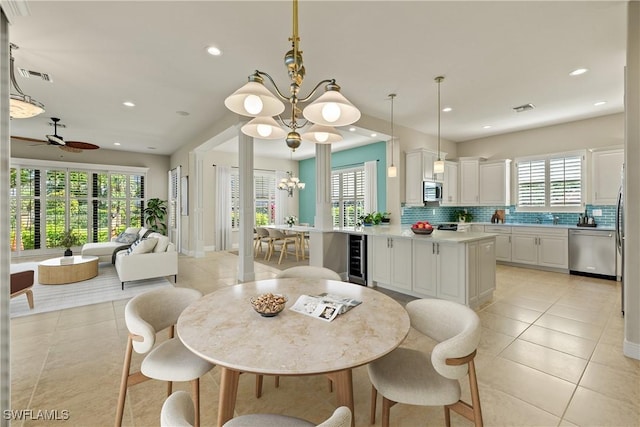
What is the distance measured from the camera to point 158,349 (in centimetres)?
163

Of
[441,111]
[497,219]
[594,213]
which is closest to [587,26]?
[441,111]

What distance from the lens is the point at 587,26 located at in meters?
2.64

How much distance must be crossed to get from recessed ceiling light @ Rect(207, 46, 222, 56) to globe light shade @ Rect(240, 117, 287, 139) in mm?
1579

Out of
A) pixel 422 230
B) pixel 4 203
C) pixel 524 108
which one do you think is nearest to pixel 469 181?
pixel 524 108

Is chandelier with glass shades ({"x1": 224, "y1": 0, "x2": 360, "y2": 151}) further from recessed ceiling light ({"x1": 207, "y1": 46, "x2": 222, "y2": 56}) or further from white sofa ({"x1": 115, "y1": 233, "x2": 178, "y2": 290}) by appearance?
white sofa ({"x1": 115, "y1": 233, "x2": 178, "y2": 290})

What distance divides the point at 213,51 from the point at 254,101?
1.88m

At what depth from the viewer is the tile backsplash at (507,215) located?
17.0ft

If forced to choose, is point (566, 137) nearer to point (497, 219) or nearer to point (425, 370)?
point (497, 219)

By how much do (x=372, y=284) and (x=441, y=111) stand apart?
10.7ft

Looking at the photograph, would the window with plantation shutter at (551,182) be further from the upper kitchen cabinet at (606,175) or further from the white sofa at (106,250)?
the white sofa at (106,250)

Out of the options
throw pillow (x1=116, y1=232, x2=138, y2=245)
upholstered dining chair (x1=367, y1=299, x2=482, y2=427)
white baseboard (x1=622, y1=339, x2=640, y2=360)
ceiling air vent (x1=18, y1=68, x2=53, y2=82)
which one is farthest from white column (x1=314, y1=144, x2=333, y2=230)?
throw pillow (x1=116, y1=232, x2=138, y2=245)

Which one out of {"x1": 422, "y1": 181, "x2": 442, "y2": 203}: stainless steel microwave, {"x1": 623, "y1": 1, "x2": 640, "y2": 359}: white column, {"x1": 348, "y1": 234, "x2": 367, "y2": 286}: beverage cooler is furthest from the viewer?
{"x1": 422, "y1": 181, "x2": 442, "y2": 203}: stainless steel microwave

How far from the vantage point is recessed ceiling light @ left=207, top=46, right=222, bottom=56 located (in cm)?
296

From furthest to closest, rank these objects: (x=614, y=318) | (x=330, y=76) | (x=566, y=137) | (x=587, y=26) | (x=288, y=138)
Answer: (x=566, y=137) → (x=330, y=76) → (x=614, y=318) → (x=587, y=26) → (x=288, y=138)
